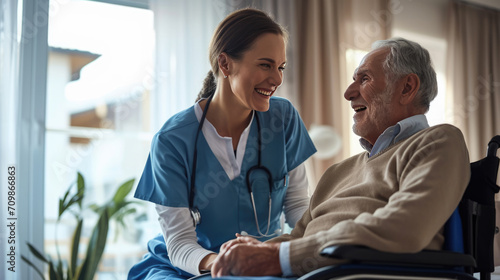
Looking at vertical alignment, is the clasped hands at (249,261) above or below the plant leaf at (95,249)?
above

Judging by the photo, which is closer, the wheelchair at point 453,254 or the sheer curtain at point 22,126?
the wheelchair at point 453,254

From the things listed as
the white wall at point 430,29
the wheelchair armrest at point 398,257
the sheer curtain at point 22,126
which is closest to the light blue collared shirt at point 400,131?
the wheelchair armrest at point 398,257

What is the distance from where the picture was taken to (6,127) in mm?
2746

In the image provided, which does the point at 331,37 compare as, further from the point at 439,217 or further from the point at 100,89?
the point at 439,217

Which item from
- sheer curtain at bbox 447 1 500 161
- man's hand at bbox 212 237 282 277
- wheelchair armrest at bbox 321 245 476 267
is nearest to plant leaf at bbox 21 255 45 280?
man's hand at bbox 212 237 282 277

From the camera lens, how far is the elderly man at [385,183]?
1117 mm

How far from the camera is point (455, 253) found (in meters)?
1.14

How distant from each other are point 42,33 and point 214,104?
5.18ft

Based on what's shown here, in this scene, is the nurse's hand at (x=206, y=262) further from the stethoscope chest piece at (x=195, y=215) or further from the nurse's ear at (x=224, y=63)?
the nurse's ear at (x=224, y=63)

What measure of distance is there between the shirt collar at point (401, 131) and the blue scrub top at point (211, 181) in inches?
18.2

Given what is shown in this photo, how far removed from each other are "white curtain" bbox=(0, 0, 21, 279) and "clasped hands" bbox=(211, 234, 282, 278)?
1.85 m

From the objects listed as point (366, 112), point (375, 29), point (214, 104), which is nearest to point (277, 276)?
point (366, 112)

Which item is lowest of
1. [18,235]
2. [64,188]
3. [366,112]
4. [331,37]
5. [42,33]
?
[18,235]

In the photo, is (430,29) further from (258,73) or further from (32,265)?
(32,265)
